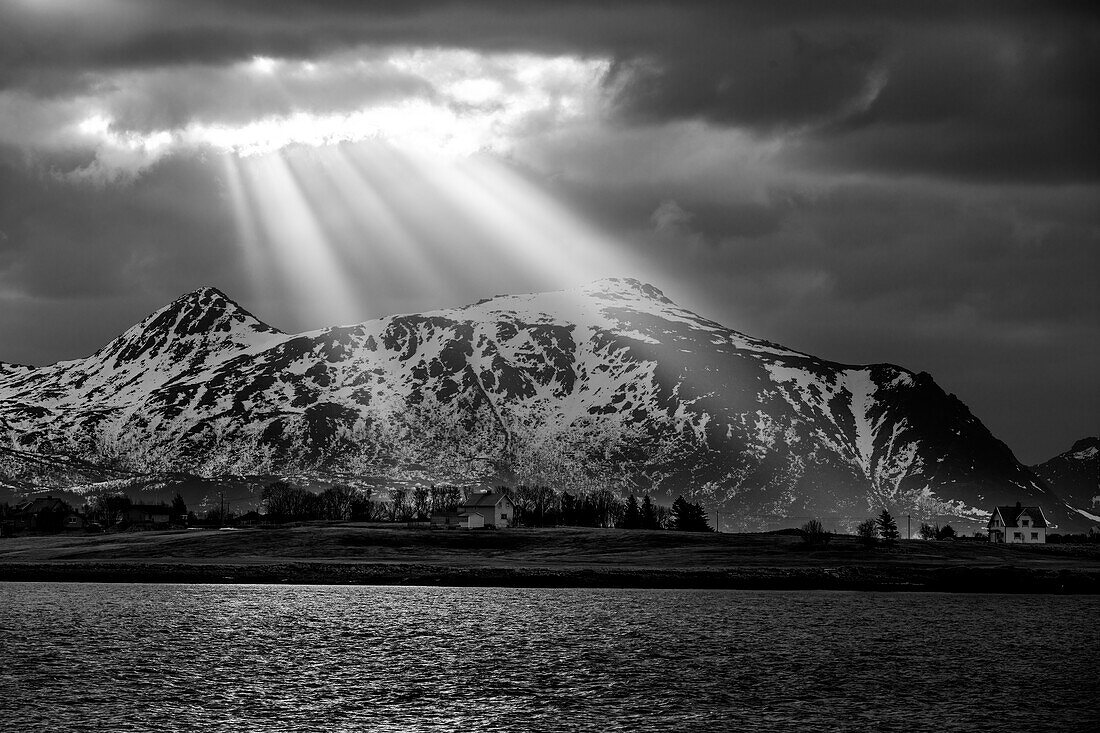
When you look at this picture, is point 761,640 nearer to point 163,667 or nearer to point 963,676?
point 963,676

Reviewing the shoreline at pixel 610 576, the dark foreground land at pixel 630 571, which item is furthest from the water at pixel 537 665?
the dark foreground land at pixel 630 571

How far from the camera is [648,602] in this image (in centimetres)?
12875

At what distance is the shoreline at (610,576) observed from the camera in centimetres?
15538

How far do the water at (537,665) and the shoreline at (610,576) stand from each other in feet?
86.8

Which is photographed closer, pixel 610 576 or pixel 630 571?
pixel 610 576

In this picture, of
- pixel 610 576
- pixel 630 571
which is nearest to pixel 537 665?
pixel 610 576

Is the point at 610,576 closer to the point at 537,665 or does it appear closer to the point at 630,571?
the point at 630,571

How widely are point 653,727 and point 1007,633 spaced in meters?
54.9

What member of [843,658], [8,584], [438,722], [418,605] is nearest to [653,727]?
[438,722]

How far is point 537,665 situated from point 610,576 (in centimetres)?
8488

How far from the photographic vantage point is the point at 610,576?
530 ft

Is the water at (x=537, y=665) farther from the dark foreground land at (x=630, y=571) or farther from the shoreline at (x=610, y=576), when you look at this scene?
the dark foreground land at (x=630, y=571)

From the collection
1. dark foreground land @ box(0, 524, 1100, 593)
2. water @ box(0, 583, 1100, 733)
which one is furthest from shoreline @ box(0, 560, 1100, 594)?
water @ box(0, 583, 1100, 733)

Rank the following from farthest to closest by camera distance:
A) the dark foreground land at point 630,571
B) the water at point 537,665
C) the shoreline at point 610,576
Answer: the dark foreground land at point 630,571 → the shoreline at point 610,576 → the water at point 537,665
